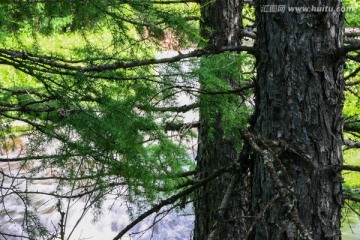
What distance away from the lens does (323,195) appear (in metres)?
1.91

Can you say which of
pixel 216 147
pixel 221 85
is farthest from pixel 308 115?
pixel 216 147

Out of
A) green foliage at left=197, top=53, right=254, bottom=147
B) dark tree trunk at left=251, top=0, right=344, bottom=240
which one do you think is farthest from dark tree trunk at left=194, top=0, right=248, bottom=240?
dark tree trunk at left=251, top=0, right=344, bottom=240

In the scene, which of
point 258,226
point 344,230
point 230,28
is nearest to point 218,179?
point 230,28

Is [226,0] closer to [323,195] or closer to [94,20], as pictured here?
[94,20]

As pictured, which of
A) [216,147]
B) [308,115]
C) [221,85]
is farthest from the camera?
[216,147]

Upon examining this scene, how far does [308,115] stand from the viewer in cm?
192

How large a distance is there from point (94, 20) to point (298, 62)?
159 cm

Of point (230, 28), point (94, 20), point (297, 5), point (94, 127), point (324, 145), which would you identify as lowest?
point (324, 145)

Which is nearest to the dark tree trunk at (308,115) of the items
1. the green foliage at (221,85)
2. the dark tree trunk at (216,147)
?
the green foliage at (221,85)

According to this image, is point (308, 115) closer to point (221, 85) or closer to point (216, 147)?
point (221, 85)

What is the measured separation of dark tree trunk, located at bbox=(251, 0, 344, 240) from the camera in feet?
6.22

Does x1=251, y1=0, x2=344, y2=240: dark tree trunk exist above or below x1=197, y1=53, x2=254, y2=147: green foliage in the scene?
below

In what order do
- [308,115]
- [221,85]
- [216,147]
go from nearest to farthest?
[308,115], [221,85], [216,147]

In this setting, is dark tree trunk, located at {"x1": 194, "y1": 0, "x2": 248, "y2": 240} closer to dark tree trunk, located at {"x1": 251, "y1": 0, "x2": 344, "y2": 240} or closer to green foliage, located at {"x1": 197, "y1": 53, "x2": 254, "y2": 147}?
green foliage, located at {"x1": 197, "y1": 53, "x2": 254, "y2": 147}
